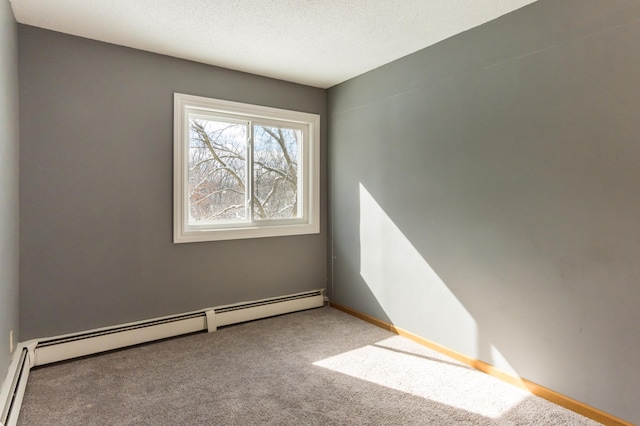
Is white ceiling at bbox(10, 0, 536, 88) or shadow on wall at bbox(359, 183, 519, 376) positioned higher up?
white ceiling at bbox(10, 0, 536, 88)

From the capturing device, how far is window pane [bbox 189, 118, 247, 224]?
356 centimetres

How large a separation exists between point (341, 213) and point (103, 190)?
231cm

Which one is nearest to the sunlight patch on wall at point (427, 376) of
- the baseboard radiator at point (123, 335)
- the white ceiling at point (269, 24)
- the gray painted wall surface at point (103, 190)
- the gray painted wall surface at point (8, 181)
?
the baseboard radiator at point (123, 335)

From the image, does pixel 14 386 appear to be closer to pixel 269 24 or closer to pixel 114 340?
pixel 114 340

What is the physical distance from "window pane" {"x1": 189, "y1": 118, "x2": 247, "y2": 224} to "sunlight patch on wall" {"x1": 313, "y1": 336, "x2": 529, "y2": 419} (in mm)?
1774

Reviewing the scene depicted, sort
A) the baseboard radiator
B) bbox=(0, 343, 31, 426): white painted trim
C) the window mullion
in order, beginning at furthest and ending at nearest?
1. the window mullion
2. the baseboard radiator
3. bbox=(0, 343, 31, 426): white painted trim

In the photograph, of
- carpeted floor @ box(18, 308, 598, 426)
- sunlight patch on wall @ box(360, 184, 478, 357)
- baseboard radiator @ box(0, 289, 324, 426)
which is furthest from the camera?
sunlight patch on wall @ box(360, 184, 478, 357)

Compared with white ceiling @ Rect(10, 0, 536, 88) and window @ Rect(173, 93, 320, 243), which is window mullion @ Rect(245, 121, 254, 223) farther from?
white ceiling @ Rect(10, 0, 536, 88)

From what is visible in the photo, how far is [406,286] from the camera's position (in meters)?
3.36

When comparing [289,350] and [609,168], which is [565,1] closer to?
[609,168]

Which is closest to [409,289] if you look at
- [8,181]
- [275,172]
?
[275,172]

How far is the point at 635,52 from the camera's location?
198cm

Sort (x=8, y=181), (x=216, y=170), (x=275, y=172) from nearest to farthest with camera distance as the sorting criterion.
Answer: (x=8, y=181), (x=216, y=170), (x=275, y=172)

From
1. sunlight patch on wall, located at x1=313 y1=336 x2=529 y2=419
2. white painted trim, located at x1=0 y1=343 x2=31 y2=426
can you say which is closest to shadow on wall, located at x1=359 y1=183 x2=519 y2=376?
sunlight patch on wall, located at x1=313 y1=336 x2=529 y2=419
